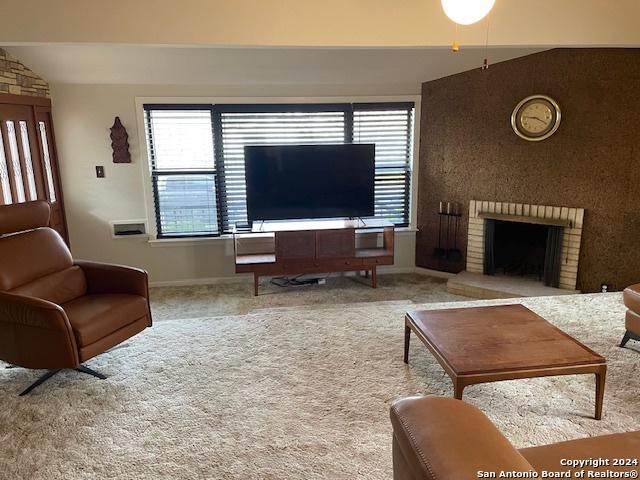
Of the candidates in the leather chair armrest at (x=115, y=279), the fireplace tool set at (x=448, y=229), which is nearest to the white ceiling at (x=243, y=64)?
the fireplace tool set at (x=448, y=229)

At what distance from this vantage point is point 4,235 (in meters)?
3.01

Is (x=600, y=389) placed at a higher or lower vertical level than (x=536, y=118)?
lower

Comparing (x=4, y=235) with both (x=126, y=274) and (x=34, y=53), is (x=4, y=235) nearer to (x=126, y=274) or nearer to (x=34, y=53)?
(x=126, y=274)

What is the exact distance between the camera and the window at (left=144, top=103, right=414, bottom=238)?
493 cm

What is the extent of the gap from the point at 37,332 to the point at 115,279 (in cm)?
72

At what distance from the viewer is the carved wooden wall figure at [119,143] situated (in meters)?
4.70

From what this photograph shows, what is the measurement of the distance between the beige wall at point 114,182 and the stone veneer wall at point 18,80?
23 centimetres

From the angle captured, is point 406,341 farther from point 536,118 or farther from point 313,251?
point 536,118

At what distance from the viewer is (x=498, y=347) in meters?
2.39

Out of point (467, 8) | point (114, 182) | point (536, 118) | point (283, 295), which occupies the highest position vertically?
point (467, 8)

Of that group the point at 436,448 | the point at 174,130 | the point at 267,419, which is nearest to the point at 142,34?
the point at 174,130

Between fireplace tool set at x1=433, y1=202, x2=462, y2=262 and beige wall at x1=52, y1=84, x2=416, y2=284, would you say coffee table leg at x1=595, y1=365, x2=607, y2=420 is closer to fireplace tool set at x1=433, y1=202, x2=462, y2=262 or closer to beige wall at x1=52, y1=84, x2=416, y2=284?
fireplace tool set at x1=433, y1=202, x2=462, y2=262

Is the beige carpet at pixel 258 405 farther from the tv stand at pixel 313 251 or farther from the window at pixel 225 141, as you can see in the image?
the window at pixel 225 141

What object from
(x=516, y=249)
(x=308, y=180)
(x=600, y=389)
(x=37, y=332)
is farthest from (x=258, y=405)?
(x=516, y=249)
